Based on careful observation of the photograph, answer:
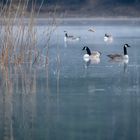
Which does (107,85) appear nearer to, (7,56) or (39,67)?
(7,56)

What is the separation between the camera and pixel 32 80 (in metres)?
9.69

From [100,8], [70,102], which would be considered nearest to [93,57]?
[70,102]

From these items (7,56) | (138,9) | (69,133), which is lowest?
(69,133)

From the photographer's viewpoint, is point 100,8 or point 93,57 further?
point 100,8

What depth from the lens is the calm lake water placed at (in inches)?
254

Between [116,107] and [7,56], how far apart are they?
2.81 m

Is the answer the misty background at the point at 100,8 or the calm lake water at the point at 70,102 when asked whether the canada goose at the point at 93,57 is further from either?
the misty background at the point at 100,8

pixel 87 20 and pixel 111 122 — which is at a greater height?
pixel 87 20

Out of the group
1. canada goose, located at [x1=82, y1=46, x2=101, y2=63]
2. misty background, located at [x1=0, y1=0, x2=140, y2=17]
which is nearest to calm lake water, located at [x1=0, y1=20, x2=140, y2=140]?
canada goose, located at [x1=82, y1=46, x2=101, y2=63]

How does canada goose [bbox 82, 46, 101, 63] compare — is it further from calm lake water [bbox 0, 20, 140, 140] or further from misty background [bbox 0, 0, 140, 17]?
misty background [bbox 0, 0, 140, 17]

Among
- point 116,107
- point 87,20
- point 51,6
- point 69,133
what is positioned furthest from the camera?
point 87,20

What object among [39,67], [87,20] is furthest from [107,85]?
[87,20]

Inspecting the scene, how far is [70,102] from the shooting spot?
790 cm

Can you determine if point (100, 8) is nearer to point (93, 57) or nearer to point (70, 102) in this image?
point (93, 57)
